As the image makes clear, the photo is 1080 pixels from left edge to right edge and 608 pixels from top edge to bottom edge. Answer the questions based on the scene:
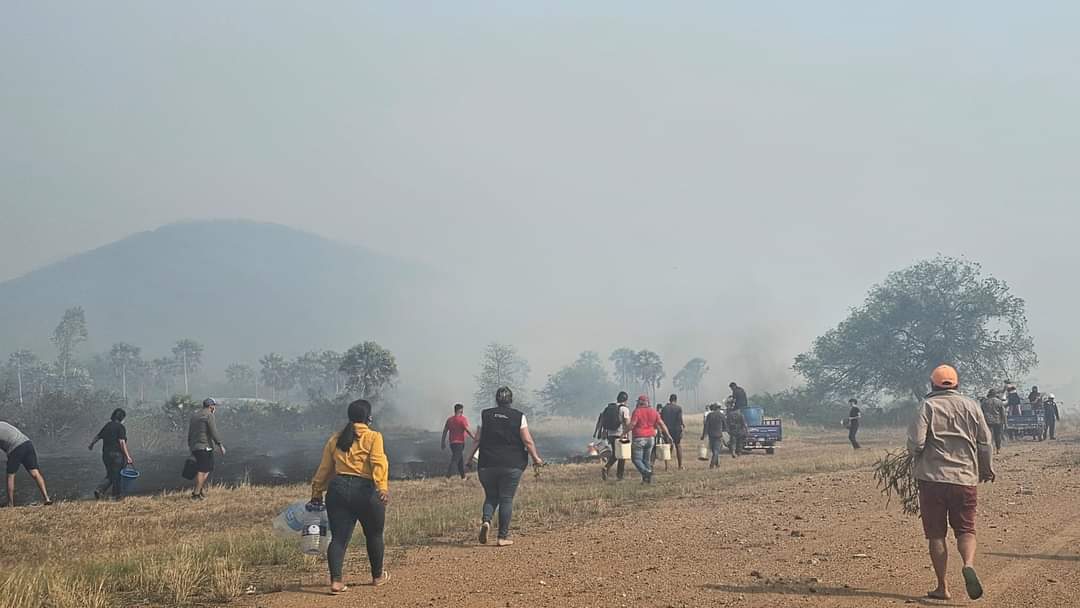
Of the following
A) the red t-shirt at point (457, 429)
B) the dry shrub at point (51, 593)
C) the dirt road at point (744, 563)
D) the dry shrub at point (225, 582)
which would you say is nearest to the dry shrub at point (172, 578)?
the dry shrub at point (225, 582)

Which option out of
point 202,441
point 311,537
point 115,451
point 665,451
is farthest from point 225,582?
point 665,451

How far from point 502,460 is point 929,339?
51631mm

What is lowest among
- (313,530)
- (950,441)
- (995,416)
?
(313,530)

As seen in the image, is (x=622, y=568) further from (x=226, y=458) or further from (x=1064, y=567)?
(x=226, y=458)

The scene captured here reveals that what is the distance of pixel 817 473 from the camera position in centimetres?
1916

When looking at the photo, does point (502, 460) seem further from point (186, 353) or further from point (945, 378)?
point (186, 353)

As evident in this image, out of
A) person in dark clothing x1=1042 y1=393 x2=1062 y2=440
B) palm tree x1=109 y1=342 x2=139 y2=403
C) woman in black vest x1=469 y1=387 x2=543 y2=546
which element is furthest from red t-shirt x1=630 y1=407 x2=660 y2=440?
palm tree x1=109 y1=342 x2=139 y2=403

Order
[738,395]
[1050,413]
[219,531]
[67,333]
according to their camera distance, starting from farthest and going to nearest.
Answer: [67,333]
[1050,413]
[738,395]
[219,531]

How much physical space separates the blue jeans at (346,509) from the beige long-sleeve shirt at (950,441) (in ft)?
15.1

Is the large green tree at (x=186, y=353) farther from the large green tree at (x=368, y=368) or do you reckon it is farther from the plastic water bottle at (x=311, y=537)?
the plastic water bottle at (x=311, y=537)

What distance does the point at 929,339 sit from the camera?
56.3m

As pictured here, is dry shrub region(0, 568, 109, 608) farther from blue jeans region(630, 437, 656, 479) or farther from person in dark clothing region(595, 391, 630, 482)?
person in dark clothing region(595, 391, 630, 482)

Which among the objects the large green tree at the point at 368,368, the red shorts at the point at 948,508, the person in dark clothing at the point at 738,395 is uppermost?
the large green tree at the point at 368,368

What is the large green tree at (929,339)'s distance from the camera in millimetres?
55938
